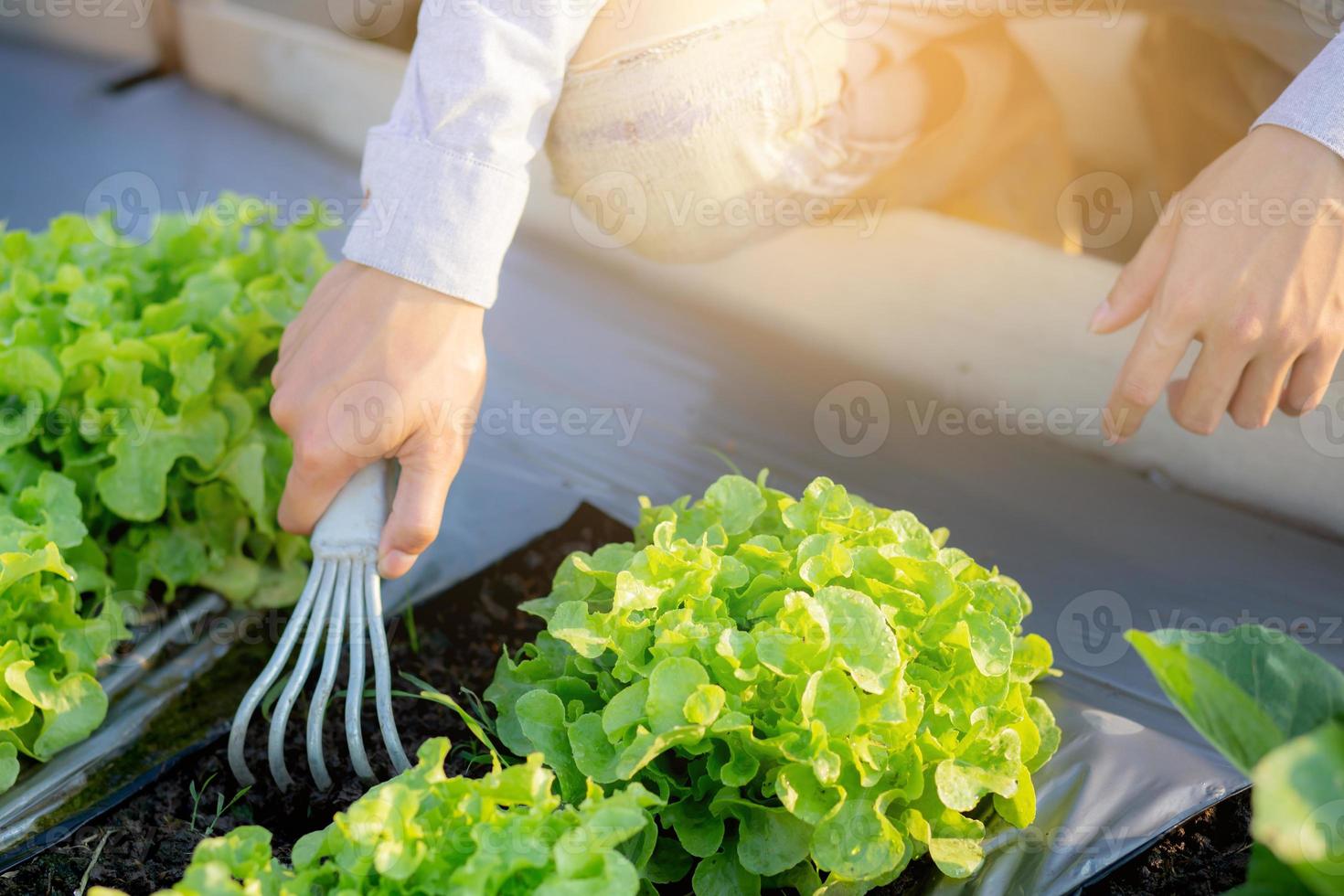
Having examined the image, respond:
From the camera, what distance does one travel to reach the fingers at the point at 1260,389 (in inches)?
42.8

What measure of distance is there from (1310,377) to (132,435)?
1.25 meters

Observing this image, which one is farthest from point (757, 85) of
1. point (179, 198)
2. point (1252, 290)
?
point (179, 198)

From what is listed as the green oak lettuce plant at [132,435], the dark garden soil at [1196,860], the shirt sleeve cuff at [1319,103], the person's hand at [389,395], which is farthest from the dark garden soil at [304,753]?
the shirt sleeve cuff at [1319,103]

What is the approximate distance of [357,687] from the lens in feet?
3.55

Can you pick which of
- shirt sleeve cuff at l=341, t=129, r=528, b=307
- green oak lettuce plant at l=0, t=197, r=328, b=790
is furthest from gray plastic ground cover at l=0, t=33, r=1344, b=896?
shirt sleeve cuff at l=341, t=129, r=528, b=307

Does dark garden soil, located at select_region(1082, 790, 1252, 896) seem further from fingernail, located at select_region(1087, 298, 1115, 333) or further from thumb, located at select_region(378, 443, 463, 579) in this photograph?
thumb, located at select_region(378, 443, 463, 579)

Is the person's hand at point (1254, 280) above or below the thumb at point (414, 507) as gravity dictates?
above

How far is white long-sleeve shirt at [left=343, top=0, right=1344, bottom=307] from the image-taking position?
3.60 feet

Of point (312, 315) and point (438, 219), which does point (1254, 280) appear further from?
point (312, 315)

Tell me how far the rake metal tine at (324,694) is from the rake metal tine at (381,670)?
29 millimetres

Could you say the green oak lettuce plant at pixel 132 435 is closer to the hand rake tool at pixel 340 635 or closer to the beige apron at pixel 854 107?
the hand rake tool at pixel 340 635

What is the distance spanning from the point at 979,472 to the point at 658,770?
834 mm

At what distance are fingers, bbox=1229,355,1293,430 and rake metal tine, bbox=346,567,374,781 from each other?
35.8 inches

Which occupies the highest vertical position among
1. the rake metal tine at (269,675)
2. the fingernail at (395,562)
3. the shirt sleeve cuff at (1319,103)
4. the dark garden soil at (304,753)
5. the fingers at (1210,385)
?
the shirt sleeve cuff at (1319,103)
